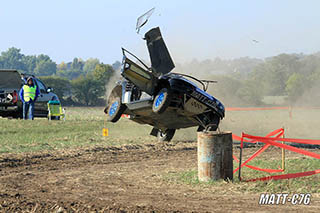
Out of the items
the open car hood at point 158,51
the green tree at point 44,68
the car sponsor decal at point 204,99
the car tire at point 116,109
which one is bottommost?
the car tire at point 116,109

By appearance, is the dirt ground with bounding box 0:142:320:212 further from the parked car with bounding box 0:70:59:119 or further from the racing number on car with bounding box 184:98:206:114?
the parked car with bounding box 0:70:59:119

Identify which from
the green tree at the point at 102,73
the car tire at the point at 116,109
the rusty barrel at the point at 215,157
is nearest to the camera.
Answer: the rusty barrel at the point at 215,157

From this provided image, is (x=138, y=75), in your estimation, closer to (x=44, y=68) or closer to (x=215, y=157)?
(x=215, y=157)

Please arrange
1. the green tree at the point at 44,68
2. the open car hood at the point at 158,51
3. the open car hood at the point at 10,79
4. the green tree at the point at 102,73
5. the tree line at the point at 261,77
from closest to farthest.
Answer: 1. the open car hood at the point at 158,51
2. the open car hood at the point at 10,79
3. the tree line at the point at 261,77
4. the green tree at the point at 102,73
5. the green tree at the point at 44,68

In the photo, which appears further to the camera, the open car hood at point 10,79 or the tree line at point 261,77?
the tree line at point 261,77

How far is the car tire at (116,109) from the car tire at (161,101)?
4.47 ft

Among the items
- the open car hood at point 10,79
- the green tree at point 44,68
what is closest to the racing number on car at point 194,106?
the open car hood at point 10,79

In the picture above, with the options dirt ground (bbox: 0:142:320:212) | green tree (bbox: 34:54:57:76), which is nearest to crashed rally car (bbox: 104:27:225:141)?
dirt ground (bbox: 0:142:320:212)

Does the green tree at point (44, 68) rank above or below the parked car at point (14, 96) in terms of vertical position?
above

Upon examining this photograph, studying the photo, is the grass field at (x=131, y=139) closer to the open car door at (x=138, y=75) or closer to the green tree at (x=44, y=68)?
the open car door at (x=138, y=75)

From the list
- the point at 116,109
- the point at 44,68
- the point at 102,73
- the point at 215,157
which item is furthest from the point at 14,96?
the point at 44,68

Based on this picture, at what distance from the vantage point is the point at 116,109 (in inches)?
511

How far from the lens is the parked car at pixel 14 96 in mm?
20688

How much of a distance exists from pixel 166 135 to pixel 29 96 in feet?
27.0
